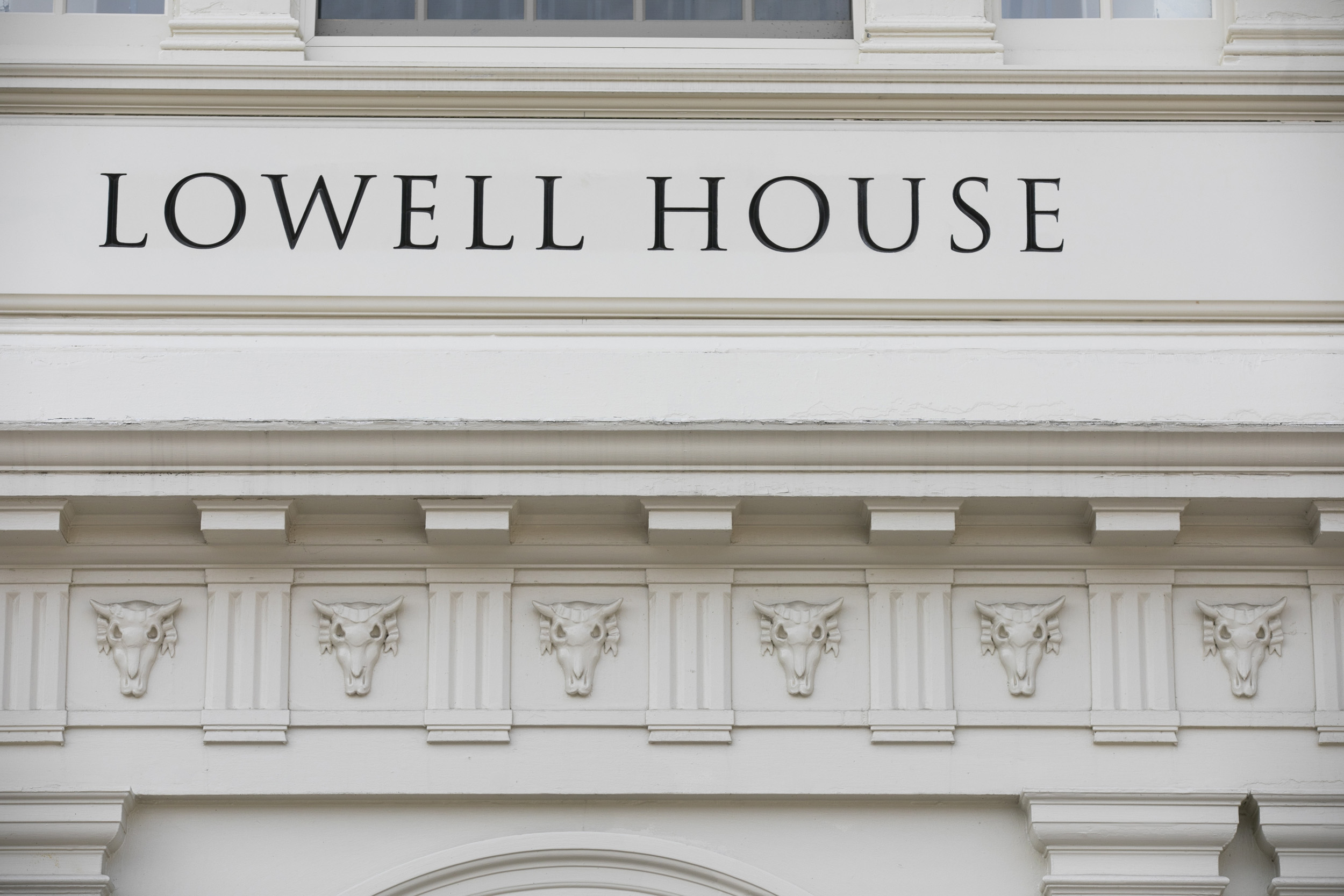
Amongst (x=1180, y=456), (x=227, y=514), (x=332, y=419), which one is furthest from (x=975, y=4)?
(x=227, y=514)

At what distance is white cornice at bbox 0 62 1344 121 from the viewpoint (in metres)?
10.1

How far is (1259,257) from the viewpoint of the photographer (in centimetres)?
996

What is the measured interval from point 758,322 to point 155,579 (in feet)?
9.83

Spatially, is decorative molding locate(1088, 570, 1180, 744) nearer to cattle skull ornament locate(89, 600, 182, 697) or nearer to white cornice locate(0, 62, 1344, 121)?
white cornice locate(0, 62, 1344, 121)

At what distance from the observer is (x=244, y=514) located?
30.1ft

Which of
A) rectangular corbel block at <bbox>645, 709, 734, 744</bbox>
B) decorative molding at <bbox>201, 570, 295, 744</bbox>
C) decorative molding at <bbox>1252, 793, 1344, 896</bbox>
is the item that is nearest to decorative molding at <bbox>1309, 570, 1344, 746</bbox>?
decorative molding at <bbox>1252, 793, 1344, 896</bbox>

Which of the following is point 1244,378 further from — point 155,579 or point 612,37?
point 155,579

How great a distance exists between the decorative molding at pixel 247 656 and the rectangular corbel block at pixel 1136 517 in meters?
3.60

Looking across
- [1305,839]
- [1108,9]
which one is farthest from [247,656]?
[1108,9]

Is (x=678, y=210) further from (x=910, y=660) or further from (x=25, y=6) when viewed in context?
(x=25, y=6)

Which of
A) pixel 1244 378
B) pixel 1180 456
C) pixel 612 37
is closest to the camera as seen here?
pixel 1180 456

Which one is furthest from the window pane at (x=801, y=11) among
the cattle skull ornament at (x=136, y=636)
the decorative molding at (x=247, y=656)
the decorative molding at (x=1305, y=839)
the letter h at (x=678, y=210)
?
the decorative molding at (x=1305, y=839)

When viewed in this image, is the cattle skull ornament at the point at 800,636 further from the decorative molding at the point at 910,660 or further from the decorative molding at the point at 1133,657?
the decorative molding at the point at 1133,657

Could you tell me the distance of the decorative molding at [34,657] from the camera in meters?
9.22
